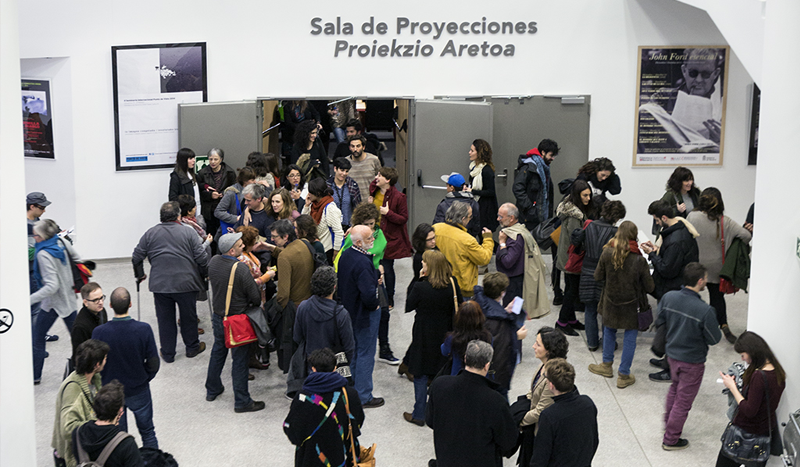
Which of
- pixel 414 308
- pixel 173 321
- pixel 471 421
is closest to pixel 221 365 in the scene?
pixel 173 321

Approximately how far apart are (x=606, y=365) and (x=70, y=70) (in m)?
7.54

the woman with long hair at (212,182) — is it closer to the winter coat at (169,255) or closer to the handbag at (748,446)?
the winter coat at (169,255)

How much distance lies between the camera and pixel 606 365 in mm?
7570

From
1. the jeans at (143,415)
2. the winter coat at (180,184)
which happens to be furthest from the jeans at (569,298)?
the winter coat at (180,184)

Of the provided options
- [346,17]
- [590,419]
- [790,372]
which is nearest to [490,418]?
[590,419]

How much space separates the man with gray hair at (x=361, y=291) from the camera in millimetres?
6480

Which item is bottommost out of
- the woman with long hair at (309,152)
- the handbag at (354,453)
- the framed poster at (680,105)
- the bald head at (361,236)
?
the handbag at (354,453)

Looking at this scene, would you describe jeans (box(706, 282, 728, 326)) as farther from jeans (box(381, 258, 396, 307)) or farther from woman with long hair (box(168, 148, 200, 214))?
woman with long hair (box(168, 148, 200, 214))

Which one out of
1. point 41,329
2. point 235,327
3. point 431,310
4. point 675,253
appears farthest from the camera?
point 675,253

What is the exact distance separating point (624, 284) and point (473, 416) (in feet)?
9.57

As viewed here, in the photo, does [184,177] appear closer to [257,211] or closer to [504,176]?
[257,211]

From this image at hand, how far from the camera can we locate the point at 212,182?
9.96m

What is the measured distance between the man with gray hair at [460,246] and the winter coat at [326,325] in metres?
1.40

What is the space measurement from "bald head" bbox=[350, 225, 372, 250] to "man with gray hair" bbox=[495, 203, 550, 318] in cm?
143
